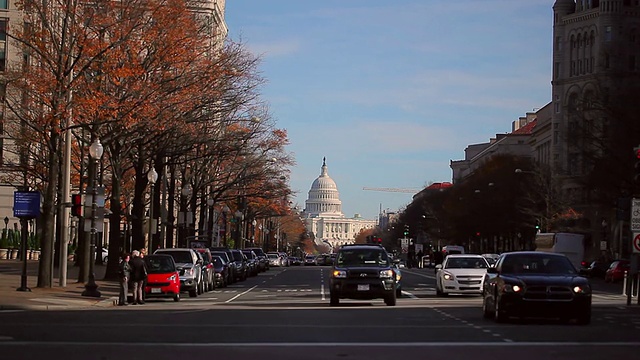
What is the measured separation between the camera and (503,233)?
11606cm

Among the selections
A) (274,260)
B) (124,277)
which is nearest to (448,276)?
(124,277)

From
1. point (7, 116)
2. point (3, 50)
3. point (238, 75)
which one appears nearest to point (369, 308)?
point (238, 75)

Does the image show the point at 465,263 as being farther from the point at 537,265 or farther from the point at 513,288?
the point at 513,288

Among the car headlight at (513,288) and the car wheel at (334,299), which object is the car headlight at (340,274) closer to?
the car wheel at (334,299)

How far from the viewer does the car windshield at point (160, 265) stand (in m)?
36.9

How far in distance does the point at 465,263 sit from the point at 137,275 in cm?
1240

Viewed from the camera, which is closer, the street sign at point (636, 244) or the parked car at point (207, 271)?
the street sign at point (636, 244)

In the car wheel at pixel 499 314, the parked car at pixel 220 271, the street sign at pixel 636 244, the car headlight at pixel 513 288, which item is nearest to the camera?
the car headlight at pixel 513 288

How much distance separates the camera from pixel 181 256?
40.6 meters

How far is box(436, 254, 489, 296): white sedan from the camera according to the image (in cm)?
3850

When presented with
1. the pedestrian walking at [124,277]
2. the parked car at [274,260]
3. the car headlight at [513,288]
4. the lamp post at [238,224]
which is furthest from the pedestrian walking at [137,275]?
the parked car at [274,260]

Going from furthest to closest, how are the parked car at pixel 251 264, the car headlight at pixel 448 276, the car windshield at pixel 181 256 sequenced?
the parked car at pixel 251 264, the car windshield at pixel 181 256, the car headlight at pixel 448 276

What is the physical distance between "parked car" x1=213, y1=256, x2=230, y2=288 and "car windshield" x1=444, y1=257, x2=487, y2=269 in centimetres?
1365

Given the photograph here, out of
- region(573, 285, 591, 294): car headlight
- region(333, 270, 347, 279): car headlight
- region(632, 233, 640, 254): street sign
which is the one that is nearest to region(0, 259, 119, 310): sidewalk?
region(333, 270, 347, 279): car headlight
